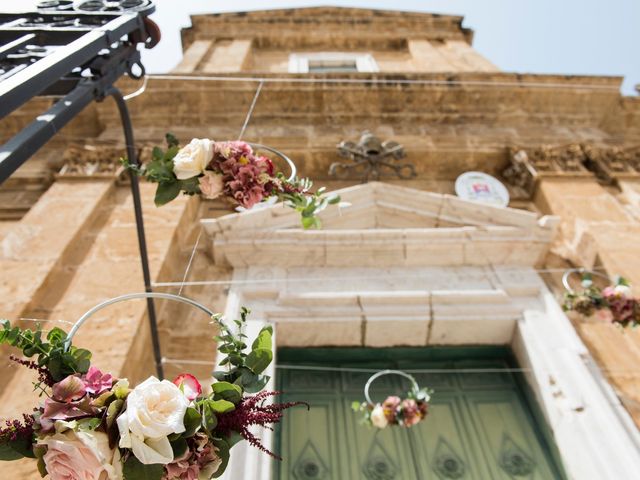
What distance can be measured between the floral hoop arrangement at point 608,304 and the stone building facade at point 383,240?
0.48ft

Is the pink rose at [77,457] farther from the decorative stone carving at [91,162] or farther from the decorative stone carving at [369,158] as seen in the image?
the decorative stone carving at [369,158]

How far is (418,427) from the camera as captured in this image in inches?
133

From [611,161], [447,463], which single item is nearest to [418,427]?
[447,463]

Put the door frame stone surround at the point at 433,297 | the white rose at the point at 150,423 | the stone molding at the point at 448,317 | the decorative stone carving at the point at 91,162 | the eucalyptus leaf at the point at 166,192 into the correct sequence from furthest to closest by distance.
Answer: the decorative stone carving at the point at 91,162 → the stone molding at the point at 448,317 → the door frame stone surround at the point at 433,297 → the eucalyptus leaf at the point at 166,192 → the white rose at the point at 150,423

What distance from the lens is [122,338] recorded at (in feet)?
10.7

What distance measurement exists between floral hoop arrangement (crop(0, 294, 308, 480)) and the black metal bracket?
68cm

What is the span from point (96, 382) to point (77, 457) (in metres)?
0.21

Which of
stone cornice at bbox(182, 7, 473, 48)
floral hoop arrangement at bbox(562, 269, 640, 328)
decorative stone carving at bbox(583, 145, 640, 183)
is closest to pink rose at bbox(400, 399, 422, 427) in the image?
floral hoop arrangement at bbox(562, 269, 640, 328)

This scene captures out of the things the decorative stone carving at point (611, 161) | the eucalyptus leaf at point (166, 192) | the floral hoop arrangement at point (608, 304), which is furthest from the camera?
the decorative stone carving at point (611, 161)

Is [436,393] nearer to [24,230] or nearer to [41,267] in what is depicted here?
[41,267]

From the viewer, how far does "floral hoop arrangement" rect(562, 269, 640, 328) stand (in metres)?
3.37

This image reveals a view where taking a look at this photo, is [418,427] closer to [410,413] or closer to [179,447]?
[410,413]

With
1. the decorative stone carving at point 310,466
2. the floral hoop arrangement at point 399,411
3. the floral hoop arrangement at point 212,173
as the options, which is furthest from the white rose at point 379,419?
the floral hoop arrangement at point 212,173

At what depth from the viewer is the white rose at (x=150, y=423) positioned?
1.24 meters
